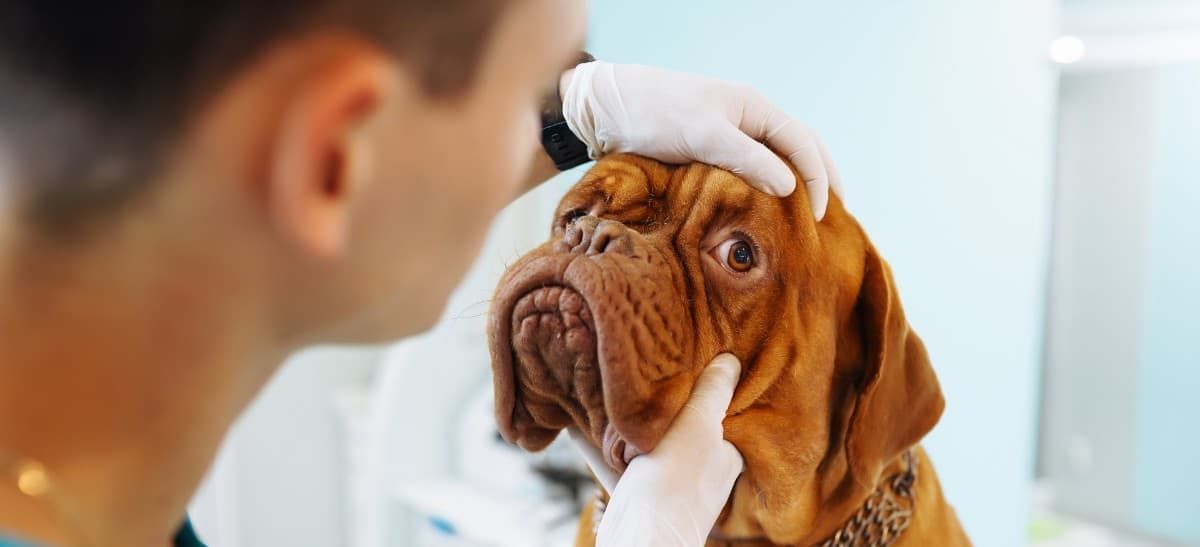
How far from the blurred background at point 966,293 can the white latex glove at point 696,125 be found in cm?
17

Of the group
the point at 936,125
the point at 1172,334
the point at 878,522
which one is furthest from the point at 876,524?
the point at 1172,334

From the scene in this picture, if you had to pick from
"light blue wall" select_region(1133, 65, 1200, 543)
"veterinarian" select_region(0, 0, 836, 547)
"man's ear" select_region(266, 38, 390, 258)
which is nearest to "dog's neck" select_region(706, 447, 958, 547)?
"veterinarian" select_region(0, 0, 836, 547)

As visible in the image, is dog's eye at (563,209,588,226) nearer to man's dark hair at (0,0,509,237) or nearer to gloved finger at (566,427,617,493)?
gloved finger at (566,427,617,493)

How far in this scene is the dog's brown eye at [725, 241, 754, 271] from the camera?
0.96 metres

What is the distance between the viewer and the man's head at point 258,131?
442mm

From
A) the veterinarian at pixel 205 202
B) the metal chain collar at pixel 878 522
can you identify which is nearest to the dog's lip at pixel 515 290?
the metal chain collar at pixel 878 522

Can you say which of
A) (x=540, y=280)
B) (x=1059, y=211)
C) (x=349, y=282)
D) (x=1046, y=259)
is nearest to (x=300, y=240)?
(x=349, y=282)

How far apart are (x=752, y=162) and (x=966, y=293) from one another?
430 mm

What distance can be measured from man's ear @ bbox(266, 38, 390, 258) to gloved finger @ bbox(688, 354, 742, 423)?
50cm

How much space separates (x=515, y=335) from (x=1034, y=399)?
85 centimetres

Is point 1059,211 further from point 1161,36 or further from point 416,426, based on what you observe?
point 416,426

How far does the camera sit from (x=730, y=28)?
1201mm

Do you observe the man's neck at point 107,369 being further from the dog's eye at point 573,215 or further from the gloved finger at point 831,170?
the gloved finger at point 831,170

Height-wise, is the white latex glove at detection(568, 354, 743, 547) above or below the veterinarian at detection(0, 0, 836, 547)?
below
